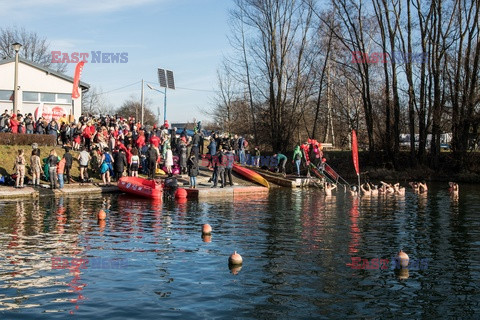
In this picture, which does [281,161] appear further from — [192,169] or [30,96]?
[30,96]

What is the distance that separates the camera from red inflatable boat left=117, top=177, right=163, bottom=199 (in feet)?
85.7

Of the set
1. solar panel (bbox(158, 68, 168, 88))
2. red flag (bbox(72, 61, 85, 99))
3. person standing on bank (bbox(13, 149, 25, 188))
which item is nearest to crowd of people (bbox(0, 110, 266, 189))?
person standing on bank (bbox(13, 149, 25, 188))

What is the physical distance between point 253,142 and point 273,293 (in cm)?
4870

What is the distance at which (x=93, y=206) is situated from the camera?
2288 centimetres

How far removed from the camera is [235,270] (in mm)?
11977

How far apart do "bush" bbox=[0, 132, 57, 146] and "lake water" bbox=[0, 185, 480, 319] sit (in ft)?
31.4

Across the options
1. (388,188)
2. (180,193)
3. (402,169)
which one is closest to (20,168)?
(180,193)

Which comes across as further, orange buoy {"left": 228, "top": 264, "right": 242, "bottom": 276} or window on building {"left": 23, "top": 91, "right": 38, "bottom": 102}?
window on building {"left": 23, "top": 91, "right": 38, "bottom": 102}

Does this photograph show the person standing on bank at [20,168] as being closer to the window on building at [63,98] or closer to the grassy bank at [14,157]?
the grassy bank at [14,157]

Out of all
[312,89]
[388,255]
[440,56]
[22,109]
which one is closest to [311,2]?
[312,89]

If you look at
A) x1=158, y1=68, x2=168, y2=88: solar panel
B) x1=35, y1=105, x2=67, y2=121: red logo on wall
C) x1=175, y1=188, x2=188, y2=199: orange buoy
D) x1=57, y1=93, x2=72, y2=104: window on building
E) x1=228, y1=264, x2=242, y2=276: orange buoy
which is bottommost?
x1=228, y1=264, x2=242, y2=276: orange buoy

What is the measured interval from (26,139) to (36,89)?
11291 millimetres

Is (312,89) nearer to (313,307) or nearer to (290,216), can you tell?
(290,216)

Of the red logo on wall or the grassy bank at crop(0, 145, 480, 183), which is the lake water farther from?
the grassy bank at crop(0, 145, 480, 183)
